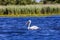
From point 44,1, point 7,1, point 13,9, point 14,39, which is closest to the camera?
point 14,39

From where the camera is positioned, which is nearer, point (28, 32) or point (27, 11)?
point (28, 32)

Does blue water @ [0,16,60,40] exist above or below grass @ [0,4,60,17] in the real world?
above

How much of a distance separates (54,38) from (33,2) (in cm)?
3093

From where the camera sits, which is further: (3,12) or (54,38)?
(3,12)

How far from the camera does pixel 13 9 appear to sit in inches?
1334

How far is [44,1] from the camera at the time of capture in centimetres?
5022

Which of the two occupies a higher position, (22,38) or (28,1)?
(22,38)

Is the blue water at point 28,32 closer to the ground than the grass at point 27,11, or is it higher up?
higher up

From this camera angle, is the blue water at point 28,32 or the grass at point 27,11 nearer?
the blue water at point 28,32

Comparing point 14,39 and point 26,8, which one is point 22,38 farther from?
point 26,8

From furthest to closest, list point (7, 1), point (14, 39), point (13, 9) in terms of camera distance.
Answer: point (7, 1) < point (13, 9) < point (14, 39)

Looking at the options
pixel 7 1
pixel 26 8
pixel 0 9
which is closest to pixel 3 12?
pixel 0 9

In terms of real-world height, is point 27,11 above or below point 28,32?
below

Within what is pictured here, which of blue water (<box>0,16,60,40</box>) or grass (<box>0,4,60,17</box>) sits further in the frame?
grass (<box>0,4,60,17</box>)
